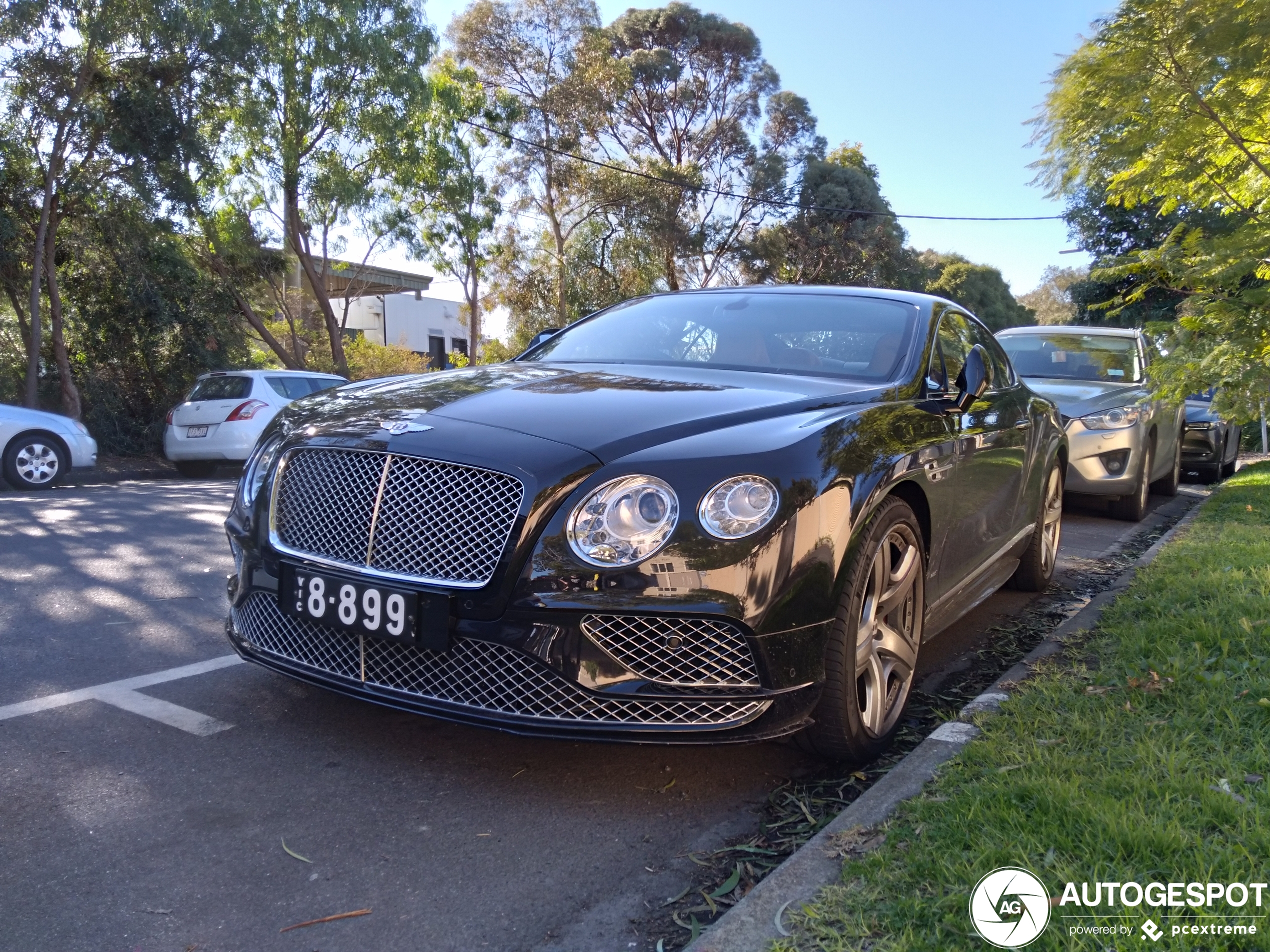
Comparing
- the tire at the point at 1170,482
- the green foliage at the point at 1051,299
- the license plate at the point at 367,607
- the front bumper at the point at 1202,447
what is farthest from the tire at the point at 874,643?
the green foliage at the point at 1051,299

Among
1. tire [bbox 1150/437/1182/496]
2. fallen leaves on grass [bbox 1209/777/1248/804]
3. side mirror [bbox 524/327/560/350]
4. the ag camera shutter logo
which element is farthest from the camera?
tire [bbox 1150/437/1182/496]

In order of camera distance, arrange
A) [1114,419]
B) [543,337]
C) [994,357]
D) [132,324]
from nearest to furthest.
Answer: [543,337] < [994,357] < [1114,419] < [132,324]

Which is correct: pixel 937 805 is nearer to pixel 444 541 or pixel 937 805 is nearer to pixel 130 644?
pixel 444 541

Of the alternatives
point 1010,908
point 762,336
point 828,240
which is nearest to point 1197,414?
point 762,336

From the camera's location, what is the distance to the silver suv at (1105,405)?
817 cm

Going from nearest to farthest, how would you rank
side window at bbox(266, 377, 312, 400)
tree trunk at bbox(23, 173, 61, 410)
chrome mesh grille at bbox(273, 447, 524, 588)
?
1. chrome mesh grille at bbox(273, 447, 524, 588)
2. side window at bbox(266, 377, 312, 400)
3. tree trunk at bbox(23, 173, 61, 410)

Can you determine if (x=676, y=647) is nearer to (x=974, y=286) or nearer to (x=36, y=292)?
(x=36, y=292)

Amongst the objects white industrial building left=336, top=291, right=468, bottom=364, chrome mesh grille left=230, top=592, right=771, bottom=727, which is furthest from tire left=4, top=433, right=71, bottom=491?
white industrial building left=336, top=291, right=468, bottom=364

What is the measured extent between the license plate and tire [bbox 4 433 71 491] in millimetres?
9138

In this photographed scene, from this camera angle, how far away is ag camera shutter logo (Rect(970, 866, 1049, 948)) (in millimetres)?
1976

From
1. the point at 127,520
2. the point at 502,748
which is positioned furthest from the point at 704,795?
the point at 127,520

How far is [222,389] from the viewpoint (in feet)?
42.1

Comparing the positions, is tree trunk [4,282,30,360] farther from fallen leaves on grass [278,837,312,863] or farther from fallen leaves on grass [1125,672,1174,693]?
fallen leaves on grass [1125,672,1174,693]

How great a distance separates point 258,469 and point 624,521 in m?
1.38
